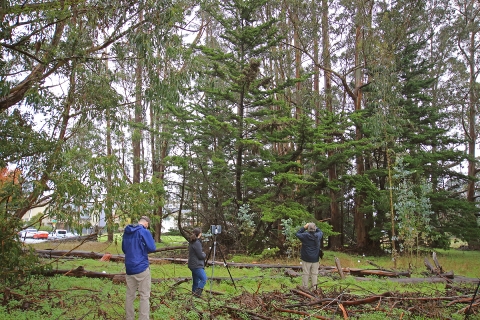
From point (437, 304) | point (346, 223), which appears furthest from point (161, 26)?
point (346, 223)

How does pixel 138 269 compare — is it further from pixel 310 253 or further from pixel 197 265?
pixel 310 253

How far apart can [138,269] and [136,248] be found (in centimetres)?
28

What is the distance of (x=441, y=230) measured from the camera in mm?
19203

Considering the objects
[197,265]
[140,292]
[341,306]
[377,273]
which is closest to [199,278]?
[197,265]

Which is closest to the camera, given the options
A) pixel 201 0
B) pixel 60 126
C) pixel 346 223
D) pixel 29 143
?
pixel 29 143

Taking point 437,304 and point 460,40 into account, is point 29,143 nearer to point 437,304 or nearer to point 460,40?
point 437,304

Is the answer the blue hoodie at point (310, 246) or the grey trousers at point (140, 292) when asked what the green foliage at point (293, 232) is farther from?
the grey trousers at point (140, 292)

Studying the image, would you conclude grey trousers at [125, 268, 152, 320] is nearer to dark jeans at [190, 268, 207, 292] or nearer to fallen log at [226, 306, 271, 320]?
fallen log at [226, 306, 271, 320]

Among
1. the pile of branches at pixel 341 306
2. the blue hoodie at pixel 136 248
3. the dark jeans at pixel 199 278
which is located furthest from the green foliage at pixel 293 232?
the blue hoodie at pixel 136 248

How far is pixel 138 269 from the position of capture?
5309 millimetres

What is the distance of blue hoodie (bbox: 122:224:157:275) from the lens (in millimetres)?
5316

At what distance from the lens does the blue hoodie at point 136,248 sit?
5316 mm

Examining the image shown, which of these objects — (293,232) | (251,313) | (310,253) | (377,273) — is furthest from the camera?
(293,232)

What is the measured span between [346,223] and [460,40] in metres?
14.1
